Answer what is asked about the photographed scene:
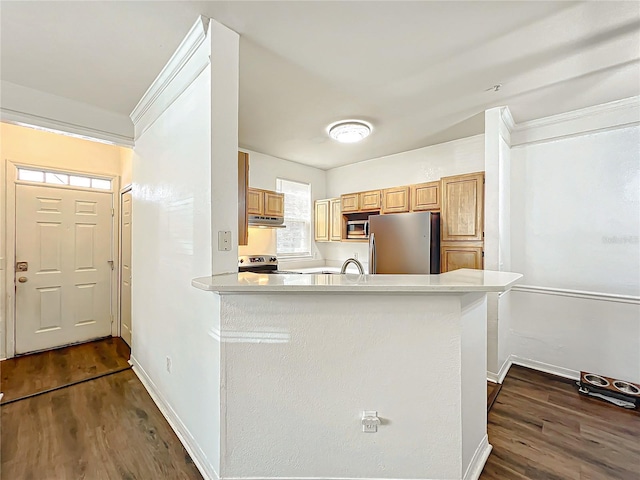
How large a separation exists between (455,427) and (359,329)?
2.34 feet

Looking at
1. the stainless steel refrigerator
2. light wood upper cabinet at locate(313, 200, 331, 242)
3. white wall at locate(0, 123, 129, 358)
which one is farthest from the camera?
light wood upper cabinet at locate(313, 200, 331, 242)

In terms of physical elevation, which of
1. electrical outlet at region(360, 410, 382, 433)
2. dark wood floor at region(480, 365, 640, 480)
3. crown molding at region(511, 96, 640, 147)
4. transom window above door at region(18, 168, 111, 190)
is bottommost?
dark wood floor at region(480, 365, 640, 480)

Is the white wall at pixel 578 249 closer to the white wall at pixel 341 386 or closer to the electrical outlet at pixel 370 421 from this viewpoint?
→ the white wall at pixel 341 386

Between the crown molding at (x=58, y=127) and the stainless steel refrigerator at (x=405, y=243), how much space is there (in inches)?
123

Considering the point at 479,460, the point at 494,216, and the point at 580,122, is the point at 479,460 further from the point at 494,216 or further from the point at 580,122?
the point at 580,122

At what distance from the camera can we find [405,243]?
143 inches

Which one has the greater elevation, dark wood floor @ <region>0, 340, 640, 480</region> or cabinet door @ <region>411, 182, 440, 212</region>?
cabinet door @ <region>411, 182, 440, 212</region>

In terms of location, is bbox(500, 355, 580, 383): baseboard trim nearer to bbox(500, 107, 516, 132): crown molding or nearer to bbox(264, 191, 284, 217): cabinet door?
bbox(500, 107, 516, 132): crown molding

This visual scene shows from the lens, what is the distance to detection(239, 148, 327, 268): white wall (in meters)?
4.44

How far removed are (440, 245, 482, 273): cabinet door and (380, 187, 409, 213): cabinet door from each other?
0.85 m

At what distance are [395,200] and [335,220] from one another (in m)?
1.19

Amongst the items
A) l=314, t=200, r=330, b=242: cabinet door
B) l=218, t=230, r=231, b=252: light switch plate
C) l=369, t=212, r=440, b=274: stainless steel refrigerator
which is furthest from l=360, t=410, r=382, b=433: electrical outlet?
l=314, t=200, r=330, b=242: cabinet door

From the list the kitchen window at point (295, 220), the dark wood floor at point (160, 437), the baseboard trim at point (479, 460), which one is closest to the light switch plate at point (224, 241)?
the dark wood floor at point (160, 437)

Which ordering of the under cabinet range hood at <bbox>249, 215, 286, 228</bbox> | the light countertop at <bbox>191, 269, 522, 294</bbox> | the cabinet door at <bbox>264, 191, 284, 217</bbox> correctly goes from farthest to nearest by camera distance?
the cabinet door at <bbox>264, 191, 284, 217</bbox> < the under cabinet range hood at <bbox>249, 215, 286, 228</bbox> < the light countertop at <bbox>191, 269, 522, 294</bbox>
